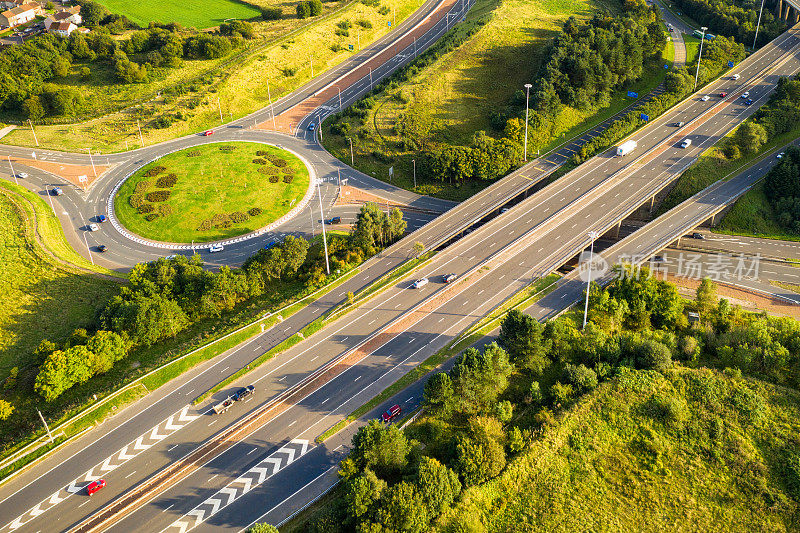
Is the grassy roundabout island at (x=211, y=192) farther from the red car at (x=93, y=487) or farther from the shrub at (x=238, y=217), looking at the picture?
the red car at (x=93, y=487)

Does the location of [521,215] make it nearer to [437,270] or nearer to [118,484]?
[437,270]

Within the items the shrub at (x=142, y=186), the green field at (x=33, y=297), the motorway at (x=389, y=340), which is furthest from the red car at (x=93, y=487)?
the shrub at (x=142, y=186)

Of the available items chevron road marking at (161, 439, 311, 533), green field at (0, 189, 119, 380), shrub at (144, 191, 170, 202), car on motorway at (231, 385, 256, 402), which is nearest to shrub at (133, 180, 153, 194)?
shrub at (144, 191, 170, 202)

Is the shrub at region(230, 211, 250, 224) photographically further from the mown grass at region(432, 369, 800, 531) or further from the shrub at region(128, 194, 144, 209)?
→ the mown grass at region(432, 369, 800, 531)

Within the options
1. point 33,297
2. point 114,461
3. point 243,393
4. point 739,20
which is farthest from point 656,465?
point 739,20

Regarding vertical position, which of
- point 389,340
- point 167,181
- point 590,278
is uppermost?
point 167,181

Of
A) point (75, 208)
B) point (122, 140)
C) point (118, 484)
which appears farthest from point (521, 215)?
point (122, 140)

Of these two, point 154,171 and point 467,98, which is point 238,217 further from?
point 467,98
